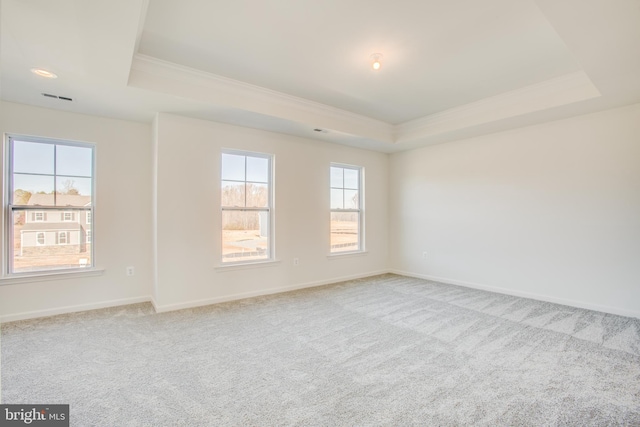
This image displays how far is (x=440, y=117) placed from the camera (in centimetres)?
464

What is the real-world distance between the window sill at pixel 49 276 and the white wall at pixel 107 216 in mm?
40

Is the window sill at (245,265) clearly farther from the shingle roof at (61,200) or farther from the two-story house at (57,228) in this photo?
the shingle roof at (61,200)

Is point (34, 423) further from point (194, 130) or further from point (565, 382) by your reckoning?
point (565, 382)

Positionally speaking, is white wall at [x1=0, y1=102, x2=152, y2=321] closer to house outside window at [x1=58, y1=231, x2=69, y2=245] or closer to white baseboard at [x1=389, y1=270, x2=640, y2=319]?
house outside window at [x1=58, y1=231, x2=69, y2=245]

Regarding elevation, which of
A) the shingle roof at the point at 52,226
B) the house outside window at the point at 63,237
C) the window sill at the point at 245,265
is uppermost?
the shingle roof at the point at 52,226

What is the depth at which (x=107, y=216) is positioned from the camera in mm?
3816

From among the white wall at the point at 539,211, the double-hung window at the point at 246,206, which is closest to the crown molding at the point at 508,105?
the white wall at the point at 539,211

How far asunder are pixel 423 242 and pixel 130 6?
16.9 feet

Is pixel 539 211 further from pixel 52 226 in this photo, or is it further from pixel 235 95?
pixel 52 226

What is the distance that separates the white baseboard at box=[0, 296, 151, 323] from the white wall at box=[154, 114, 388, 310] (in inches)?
23.6

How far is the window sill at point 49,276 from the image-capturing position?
3.27 metres

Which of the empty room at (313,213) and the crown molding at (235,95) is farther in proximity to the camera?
the crown molding at (235,95)

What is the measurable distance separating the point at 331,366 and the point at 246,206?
8.95 feet

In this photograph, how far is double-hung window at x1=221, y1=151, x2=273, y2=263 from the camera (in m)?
4.27
